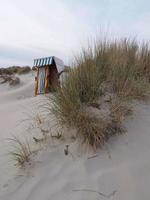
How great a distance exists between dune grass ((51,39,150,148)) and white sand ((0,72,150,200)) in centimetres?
18

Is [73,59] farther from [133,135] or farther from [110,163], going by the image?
[110,163]

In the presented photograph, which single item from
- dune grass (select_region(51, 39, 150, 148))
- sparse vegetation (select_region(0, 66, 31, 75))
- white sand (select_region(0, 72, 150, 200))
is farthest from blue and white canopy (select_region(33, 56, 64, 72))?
sparse vegetation (select_region(0, 66, 31, 75))

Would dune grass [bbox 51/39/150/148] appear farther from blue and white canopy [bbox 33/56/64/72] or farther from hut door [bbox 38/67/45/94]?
hut door [bbox 38/67/45/94]

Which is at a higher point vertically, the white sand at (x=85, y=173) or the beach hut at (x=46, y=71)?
the beach hut at (x=46, y=71)

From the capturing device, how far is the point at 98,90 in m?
2.81

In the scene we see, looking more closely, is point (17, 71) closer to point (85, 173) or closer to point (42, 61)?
point (42, 61)

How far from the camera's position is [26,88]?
8.19 metres

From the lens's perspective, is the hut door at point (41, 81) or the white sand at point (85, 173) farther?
the hut door at point (41, 81)

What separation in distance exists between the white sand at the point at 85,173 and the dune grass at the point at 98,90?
180mm

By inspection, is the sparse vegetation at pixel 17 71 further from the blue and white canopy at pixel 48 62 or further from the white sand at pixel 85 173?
the white sand at pixel 85 173

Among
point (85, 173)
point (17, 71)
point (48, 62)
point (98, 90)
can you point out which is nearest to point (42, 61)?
point (48, 62)

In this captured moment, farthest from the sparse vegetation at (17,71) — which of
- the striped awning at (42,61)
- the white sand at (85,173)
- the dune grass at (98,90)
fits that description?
the white sand at (85,173)

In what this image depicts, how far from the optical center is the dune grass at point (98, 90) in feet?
7.69

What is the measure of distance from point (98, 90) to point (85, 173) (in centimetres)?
112
